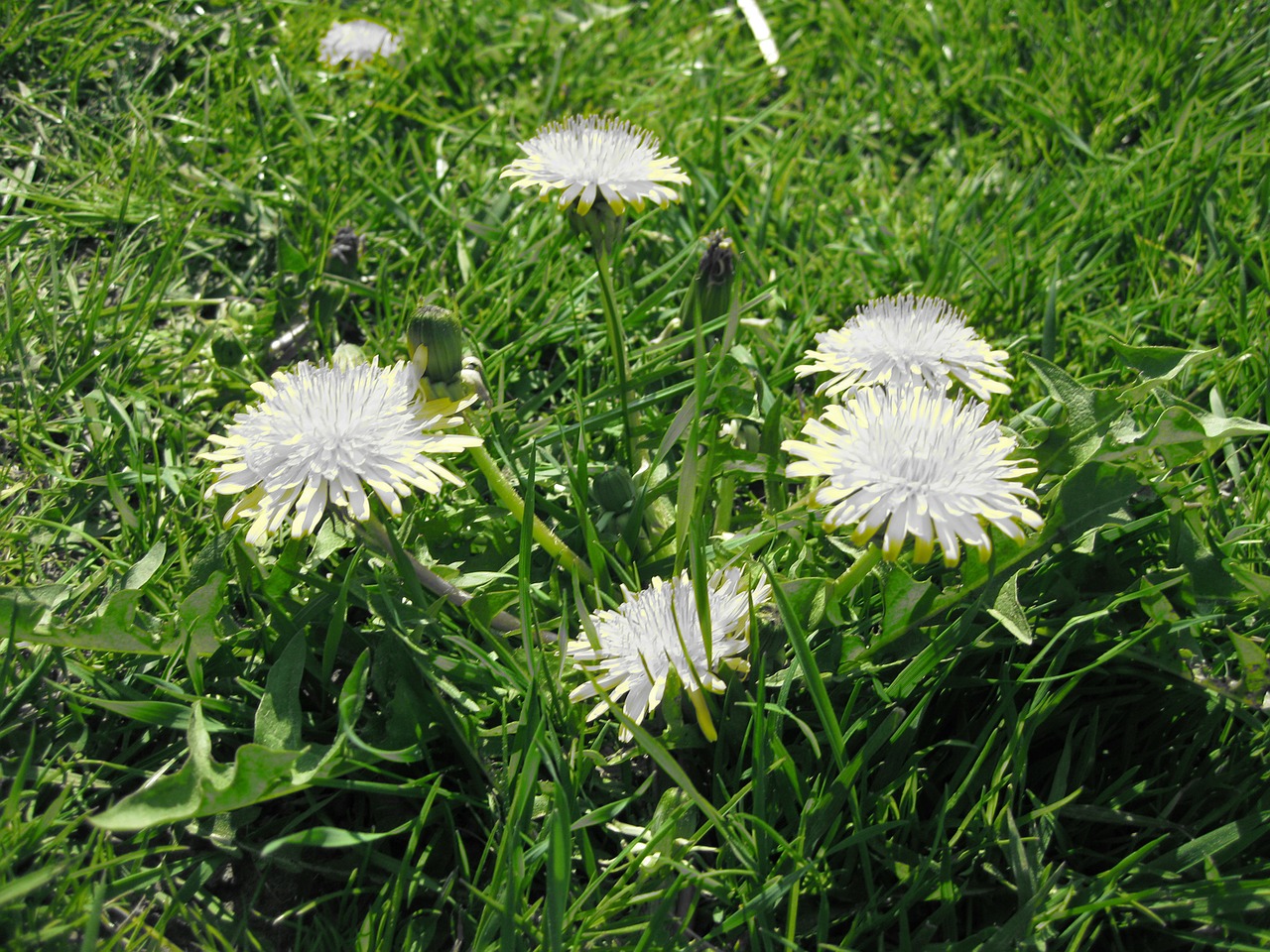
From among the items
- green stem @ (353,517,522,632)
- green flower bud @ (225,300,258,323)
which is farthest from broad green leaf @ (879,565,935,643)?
green flower bud @ (225,300,258,323)

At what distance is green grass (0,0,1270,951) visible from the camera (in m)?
1.24

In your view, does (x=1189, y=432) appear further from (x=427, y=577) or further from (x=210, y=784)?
(x=210, y=784)

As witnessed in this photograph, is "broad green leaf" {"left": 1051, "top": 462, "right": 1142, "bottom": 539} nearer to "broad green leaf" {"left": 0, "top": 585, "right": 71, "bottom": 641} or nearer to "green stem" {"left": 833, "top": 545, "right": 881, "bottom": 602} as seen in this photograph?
"green stem" {"left": 833, "top": 545, "right": 881, "bottom": 602}

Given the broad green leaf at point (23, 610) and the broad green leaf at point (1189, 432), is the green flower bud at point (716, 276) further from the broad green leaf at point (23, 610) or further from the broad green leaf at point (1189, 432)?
the broad green leaf at point (23, 610)

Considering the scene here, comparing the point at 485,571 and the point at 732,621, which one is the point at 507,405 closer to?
the point at 485,571

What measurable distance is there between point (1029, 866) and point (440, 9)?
2688 millimetres

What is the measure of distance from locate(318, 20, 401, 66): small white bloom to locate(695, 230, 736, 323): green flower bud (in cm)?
144

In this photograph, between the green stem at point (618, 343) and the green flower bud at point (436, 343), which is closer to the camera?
the green flower bud at point (436, 343)

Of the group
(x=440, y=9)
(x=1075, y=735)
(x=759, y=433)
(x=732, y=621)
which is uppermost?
(x=440, y=9)

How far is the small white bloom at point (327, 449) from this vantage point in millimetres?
1218

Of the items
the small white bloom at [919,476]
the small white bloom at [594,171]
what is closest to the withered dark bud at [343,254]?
the small white bloom at [594,171]

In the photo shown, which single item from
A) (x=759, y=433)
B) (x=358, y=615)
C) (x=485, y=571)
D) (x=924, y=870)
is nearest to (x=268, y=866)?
(x=358, y=615)

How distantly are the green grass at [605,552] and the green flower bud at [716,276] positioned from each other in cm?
8

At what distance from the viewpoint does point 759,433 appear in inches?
65.0
